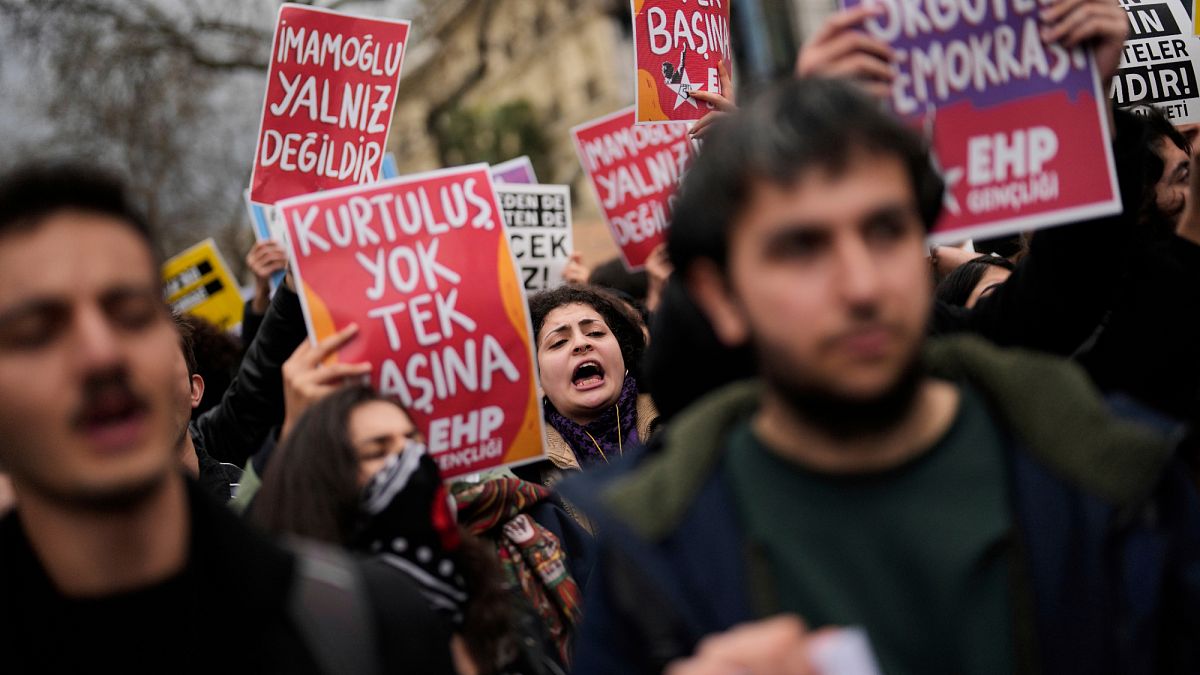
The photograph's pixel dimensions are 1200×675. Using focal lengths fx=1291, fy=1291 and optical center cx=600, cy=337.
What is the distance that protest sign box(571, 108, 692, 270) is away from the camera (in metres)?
5.39

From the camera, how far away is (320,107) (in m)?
4.42

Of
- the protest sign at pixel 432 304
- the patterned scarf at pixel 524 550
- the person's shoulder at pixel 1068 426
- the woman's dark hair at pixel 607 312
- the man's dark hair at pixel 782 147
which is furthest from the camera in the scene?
the woman's dark hair at pixel 607 312

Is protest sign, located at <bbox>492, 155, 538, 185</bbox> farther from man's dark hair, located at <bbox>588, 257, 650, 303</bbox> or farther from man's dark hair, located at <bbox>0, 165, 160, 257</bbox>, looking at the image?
man's dark hair, located at <bbox>0, 165, 160, 257</bbox>

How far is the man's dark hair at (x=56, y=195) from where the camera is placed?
179cm

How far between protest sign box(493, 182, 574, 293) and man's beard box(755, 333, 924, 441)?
151 inches

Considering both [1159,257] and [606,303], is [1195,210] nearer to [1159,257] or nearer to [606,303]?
[1159,257]

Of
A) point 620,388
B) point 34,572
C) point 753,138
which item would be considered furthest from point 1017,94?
point 620,388

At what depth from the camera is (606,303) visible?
477 centimetres

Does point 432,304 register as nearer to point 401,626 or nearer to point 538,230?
point 401,626

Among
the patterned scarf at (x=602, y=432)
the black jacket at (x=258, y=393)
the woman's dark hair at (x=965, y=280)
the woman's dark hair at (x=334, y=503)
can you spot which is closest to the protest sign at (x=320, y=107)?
the black jacket at (x=258, y=393)

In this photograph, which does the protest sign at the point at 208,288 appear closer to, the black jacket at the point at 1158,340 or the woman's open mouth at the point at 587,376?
the woman's open mouth at the point at 587,376

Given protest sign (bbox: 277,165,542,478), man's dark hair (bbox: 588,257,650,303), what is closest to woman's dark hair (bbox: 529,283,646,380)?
protest sign (bbox: 277,165,542,478)

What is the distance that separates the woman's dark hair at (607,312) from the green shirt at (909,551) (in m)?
2.96

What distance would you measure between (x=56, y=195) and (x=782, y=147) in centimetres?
101
